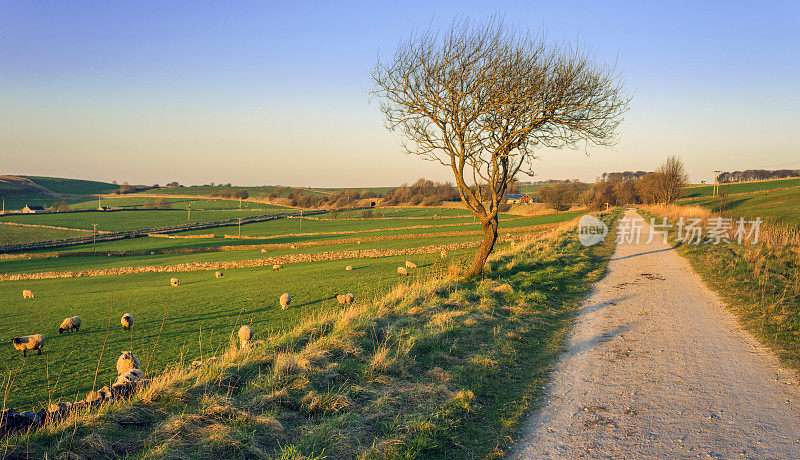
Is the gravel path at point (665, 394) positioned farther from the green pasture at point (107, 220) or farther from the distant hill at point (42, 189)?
the distant hill at point (42, 189)

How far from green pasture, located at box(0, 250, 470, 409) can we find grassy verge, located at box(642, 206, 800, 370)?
443 inches

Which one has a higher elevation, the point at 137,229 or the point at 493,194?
the point at 493,194

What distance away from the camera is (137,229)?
67.8 meters

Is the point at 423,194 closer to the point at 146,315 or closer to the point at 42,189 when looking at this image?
the point at 146,315

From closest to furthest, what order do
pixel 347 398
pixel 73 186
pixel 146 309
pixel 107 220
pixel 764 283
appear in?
pixel 347 398 < pixel 764 283 < pixel 146 309 < pixel 107 220 < pixel 73 186

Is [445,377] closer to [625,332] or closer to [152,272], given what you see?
[625,332]

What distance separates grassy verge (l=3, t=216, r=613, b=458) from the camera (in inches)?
177

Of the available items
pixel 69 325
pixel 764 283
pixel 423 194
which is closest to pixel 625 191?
pixel 423 194

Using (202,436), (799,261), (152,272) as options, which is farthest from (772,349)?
(152,272)

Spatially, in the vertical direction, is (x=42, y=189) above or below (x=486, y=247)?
above

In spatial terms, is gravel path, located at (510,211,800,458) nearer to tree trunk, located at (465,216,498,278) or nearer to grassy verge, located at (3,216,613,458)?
grassy verge, located at (3,216,613,458)

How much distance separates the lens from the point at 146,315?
16.0 m

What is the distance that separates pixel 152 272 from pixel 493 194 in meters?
29.7

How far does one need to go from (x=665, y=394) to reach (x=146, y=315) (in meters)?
17.0
